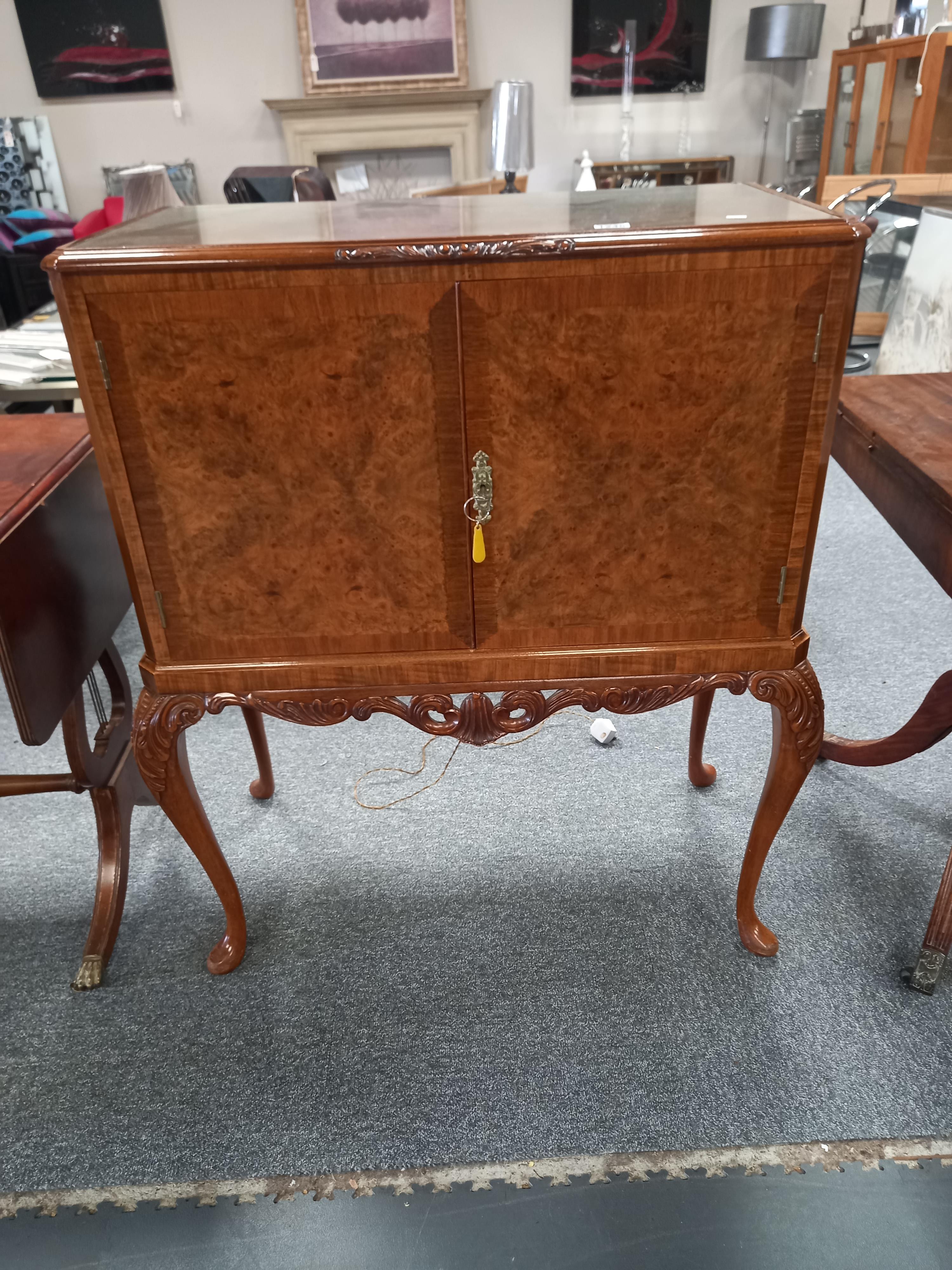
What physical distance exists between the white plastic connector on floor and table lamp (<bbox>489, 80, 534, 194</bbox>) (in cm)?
268

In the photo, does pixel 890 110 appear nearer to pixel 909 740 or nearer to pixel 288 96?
pixel 288 96

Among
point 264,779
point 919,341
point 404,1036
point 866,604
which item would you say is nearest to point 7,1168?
point 404,1036

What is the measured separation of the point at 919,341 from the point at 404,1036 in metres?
3.08

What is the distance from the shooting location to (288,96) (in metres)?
5.91

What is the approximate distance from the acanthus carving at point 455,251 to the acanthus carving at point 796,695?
25.4 inches

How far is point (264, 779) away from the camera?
77.8 inches

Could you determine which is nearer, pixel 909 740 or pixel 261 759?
pixel 909 740

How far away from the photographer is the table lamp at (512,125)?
3.74 metres

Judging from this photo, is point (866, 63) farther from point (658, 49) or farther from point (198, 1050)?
point (198, 1050)

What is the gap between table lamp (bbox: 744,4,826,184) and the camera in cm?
529

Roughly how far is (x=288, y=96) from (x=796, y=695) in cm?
618

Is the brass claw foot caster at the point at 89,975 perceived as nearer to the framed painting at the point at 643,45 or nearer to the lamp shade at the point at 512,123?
the lamp shade at the point at 512,123

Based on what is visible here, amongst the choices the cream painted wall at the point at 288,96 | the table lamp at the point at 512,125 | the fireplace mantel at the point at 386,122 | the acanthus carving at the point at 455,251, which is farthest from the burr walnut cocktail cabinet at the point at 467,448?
the cream painted wall at the point at 288,96

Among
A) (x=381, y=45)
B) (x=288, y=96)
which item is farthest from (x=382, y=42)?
(x=288, y=96)
